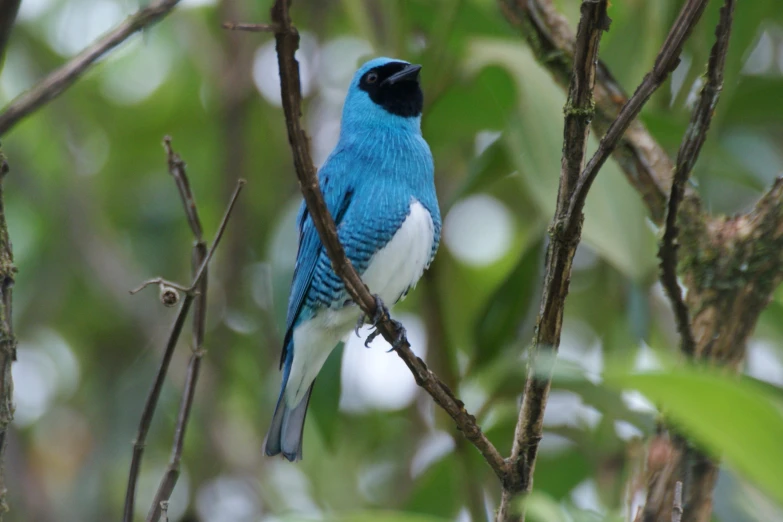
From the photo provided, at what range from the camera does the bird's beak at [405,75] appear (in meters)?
3.59

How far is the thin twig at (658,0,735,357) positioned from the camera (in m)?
2.25

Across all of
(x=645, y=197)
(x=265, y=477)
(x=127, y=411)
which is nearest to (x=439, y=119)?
(x=645, y=197)

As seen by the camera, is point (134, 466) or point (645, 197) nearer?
point (134, 466)

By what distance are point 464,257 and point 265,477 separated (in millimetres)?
1637

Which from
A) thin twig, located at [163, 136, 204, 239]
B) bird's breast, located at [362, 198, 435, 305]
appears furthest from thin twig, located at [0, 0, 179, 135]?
bird's breast, located at [362, 198, 435, 305]

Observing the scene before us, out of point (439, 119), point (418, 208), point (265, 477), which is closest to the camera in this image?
point (418, 208)

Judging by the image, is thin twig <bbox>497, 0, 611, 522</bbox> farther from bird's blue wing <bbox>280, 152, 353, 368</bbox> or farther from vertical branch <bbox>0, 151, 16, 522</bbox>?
bird's blue wing <bbox>280, 152, 353, 368</bbox>

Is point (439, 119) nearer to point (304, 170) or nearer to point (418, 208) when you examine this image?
point (418, 208)

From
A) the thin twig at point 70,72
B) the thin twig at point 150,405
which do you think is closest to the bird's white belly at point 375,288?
the thin twig at point 150,405

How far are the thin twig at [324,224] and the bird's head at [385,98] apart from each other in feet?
4.51

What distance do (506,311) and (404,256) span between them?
426 millimetres

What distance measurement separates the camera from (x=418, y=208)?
11.2 feet

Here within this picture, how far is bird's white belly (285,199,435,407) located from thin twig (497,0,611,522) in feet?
4.19

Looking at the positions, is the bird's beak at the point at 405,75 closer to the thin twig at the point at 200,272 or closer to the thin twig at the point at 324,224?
the thin twig at the point at 324,224
